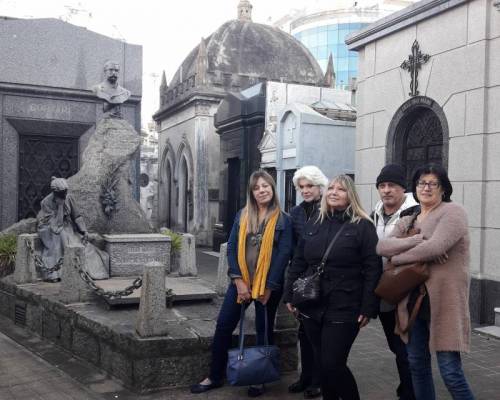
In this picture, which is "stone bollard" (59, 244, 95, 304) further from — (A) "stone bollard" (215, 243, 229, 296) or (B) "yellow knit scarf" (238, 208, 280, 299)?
(B) "yellow knit scarf" (238, 208, 280, 299)

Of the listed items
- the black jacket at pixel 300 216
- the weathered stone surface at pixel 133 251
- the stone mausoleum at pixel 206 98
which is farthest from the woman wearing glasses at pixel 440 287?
the stone mausoleum at pixel 206 98

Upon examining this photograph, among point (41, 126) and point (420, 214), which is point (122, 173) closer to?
point (41, 126)

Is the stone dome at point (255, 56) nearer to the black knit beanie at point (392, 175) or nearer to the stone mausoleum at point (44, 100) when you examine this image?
the stone mausoleum at point (44, 100)

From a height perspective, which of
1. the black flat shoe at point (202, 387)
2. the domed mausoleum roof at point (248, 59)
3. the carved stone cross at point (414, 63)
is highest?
the domed mausoleum roof at point (248, 59)

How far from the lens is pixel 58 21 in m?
12.2

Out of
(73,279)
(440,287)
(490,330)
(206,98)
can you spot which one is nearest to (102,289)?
(73,279)

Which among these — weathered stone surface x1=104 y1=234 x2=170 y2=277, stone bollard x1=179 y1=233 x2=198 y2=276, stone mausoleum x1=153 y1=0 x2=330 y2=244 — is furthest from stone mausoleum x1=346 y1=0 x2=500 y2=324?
stone mausoleum x1=153 y1=0 x2=330 y2=244

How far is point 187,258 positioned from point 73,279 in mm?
2321

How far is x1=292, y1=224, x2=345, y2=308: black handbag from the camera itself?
143 inches

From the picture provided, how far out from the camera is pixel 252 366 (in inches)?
167

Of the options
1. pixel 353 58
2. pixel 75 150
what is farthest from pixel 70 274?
pixel 353 58

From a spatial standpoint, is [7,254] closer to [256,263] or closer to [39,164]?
[39,164]

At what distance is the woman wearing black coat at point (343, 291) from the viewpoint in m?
3.58

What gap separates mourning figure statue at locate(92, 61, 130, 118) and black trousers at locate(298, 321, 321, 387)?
575 cm
